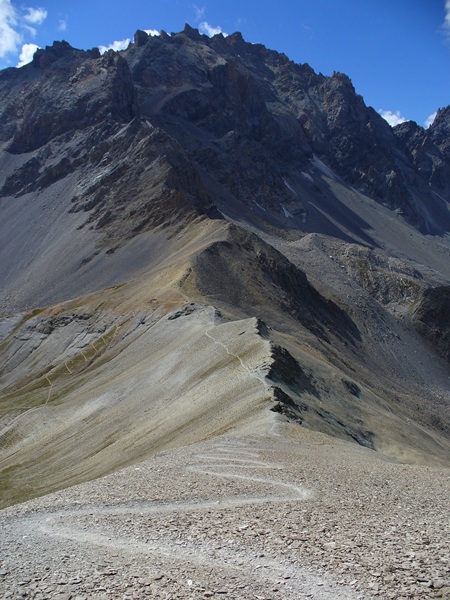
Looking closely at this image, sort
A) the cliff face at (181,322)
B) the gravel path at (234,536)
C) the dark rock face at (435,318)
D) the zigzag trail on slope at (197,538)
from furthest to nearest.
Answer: the dark rock face at (435,318) → the cliff face at (181,322) → the zigzag trail on slope at (197,538) → the gravel path at (234,536)

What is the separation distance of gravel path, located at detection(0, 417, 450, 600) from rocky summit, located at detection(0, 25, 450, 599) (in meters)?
0.09

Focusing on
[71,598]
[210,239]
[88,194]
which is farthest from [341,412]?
[88,194]

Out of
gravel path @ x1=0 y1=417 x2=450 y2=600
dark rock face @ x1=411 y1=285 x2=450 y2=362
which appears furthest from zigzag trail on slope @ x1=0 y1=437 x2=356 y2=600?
dark rock face @ x1=411 y1=285 x2=450 y2=362

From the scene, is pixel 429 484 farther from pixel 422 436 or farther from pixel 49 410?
pixel 49 410

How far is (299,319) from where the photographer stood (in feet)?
332

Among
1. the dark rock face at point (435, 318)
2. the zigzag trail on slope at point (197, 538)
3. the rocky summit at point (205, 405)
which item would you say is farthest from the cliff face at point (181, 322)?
the zigzag trail on slope at point (197, 538)

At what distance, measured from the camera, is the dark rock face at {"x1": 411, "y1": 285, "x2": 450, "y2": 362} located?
131875mm

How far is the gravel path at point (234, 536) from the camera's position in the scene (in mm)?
14633

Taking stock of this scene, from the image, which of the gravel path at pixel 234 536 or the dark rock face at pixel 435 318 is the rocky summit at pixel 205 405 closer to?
the gravel path at pixel 234 536

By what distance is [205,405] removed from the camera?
50.2 metres

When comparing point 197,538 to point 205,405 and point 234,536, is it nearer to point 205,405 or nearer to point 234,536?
point 234,536

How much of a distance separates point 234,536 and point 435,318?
125 m

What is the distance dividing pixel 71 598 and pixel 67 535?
483cm

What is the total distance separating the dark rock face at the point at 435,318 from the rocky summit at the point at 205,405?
16.3 inches
